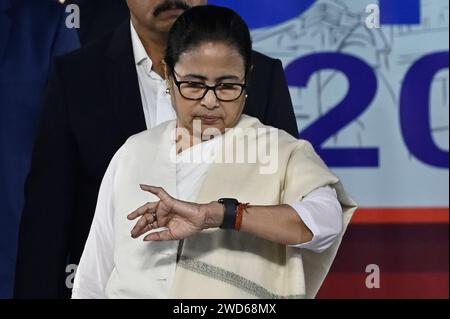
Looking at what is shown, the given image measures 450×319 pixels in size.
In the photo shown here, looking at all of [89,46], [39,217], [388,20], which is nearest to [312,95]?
[388,20]

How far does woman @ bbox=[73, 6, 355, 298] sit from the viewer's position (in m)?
1.77

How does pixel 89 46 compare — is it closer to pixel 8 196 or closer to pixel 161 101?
pixel 161 101

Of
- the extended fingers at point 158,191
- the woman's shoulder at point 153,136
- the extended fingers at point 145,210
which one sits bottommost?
the extended fingers at point 145,210

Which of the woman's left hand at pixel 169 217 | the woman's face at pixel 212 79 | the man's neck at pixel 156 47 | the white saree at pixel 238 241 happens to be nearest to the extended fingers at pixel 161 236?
the woman's left hand at pixel 169 217

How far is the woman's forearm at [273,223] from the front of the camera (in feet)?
5.61

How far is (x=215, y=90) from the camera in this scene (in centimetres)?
182

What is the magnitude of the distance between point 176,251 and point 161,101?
0.50 meters

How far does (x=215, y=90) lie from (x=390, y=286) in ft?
2.93

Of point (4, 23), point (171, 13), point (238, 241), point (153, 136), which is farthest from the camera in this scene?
point (4, 23)

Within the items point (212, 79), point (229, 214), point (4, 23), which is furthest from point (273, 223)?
point (4, 23)

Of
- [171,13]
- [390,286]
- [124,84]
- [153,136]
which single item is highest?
[171,13]

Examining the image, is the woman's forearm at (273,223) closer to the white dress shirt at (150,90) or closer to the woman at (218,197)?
the woman at (218,197)

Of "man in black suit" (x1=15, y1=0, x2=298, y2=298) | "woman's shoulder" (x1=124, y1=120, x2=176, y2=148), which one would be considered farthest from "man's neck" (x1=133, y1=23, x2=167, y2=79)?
"woman's shoulder" (x1=124, y1=120, x2=176, y2=148)

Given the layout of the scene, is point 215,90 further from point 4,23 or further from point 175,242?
point 4,23
